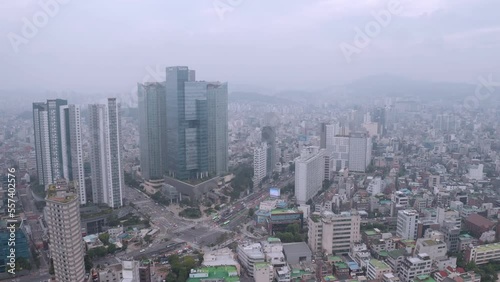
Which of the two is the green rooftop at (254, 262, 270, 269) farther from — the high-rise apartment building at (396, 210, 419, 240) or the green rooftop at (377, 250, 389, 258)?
the high-rise apartment building at (396, 210, 419, 240)

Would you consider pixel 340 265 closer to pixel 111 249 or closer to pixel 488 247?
pixel 488 247

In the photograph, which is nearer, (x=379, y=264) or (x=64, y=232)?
(x=64, y=232)

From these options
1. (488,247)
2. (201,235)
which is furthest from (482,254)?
(201,235)

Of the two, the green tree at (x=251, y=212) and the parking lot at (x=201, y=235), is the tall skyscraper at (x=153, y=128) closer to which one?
the green tree at (x=251, y=212)

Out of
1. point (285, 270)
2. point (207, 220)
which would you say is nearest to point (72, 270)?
point (285, 270)

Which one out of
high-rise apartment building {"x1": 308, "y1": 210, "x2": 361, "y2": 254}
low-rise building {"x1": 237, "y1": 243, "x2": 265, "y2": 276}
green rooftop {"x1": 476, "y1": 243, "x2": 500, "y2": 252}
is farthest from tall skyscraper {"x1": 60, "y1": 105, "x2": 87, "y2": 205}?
green rooftop {"x1": 476, "y1": 243, "x2": 500, "y2": 252}
